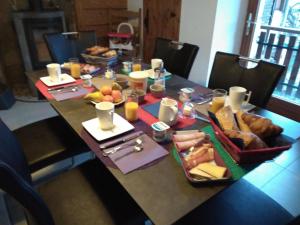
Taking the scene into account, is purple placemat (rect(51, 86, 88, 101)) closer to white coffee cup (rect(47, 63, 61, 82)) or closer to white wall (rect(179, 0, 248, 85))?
white coffee cup (rect(47, 63, 61, 82))

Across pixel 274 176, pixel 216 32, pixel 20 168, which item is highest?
pixel 216 32

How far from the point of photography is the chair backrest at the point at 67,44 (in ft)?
6.73

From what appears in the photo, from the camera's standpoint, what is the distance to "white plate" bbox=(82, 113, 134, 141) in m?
1.05

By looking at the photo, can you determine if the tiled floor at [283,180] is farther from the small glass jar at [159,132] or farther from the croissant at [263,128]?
the small glass jar at [159,132]

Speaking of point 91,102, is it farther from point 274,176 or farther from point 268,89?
point 274,176

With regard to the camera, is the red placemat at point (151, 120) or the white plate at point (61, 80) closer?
the red placemat at point (151, 120)

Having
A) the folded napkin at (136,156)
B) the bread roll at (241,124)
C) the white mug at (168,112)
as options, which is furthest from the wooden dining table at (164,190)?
the bread roll at (241,124)

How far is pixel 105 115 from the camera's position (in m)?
1.07

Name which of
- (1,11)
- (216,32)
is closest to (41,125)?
(216,32)

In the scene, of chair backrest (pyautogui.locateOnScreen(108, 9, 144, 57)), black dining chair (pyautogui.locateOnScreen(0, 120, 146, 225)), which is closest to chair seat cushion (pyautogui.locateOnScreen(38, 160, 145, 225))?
black dining chair (pyautogui.locateOnScreen(0, 120, 146, 225))

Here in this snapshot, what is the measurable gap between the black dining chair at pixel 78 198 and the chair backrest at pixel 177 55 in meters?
1.11

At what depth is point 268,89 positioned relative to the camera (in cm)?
146

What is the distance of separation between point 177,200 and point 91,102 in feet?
2.56

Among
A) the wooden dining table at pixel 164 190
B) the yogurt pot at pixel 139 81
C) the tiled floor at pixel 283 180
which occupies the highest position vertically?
the yogurt pot at pixel 139 81
